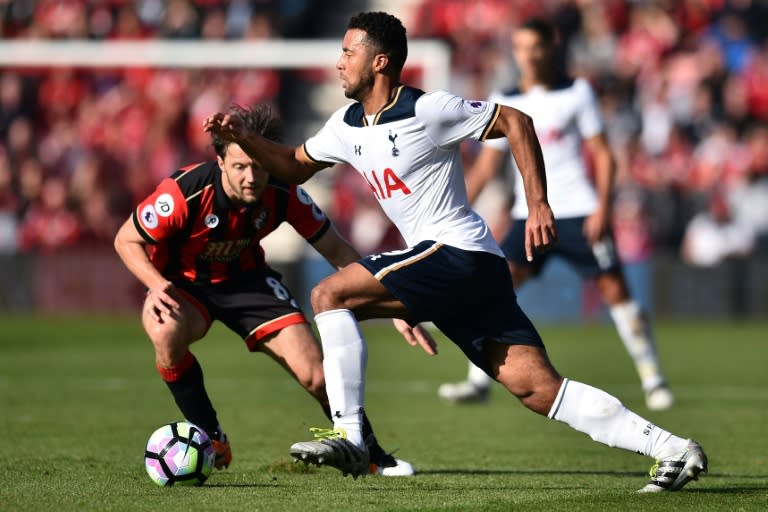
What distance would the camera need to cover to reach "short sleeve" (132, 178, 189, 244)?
7391 millimetres

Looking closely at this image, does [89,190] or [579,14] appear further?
[579,14]

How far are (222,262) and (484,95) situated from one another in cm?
1496

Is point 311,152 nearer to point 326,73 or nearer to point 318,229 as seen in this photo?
point 318,229

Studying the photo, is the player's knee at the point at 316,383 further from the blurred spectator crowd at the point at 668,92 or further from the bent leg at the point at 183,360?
the blurred spectator crowd at the point at 668,92

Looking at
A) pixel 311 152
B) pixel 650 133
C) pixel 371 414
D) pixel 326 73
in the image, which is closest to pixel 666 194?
pixel 650 133

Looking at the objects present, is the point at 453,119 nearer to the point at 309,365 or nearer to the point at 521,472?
the point at 309,365

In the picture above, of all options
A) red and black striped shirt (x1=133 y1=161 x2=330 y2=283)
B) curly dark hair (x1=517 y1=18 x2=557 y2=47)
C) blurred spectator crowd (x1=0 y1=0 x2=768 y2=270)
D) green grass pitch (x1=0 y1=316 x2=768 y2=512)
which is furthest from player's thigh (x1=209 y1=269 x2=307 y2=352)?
blurred spectator crowd (x1=0 y1=0 x2=768 y2=270)

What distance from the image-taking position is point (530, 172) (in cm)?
624

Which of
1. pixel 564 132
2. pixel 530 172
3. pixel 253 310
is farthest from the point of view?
pixel 564 132

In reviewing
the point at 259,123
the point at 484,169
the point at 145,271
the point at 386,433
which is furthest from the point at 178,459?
the point at 484,169

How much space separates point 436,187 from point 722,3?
1842 cm

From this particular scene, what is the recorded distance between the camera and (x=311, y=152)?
266 inches

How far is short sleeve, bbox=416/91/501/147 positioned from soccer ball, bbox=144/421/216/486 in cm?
190

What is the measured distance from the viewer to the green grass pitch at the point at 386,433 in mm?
6383
